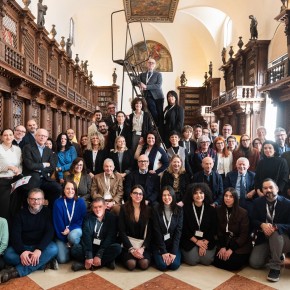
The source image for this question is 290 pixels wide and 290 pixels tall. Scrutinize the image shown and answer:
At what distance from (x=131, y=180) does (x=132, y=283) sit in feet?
4.50

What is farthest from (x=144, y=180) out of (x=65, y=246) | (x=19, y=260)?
(x=19, y=260)

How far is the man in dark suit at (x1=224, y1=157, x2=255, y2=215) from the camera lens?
388 cm

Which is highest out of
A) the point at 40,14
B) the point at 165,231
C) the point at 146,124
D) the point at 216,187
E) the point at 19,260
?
the point at 40,14

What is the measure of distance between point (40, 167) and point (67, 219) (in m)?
0.74

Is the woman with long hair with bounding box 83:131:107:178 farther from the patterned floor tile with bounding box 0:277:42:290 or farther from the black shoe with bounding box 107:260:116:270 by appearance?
the patterned floor tile with bounding box 0:277:42:290

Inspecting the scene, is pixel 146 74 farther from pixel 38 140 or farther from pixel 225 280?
pixel 225 280

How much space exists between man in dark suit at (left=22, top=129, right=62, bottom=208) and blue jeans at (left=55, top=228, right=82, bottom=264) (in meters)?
0.67

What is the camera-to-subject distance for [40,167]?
3797mm

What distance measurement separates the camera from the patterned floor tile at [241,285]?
293cm

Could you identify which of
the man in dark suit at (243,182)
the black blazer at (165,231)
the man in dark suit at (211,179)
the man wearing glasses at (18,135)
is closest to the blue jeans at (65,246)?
the black blazer at (165,231)

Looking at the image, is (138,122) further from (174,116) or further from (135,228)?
(135,228)

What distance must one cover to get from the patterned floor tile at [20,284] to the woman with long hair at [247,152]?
306 cm

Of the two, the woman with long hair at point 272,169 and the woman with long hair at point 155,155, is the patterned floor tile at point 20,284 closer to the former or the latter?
the woman with long hair at point 155,155

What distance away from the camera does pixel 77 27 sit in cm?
1653
